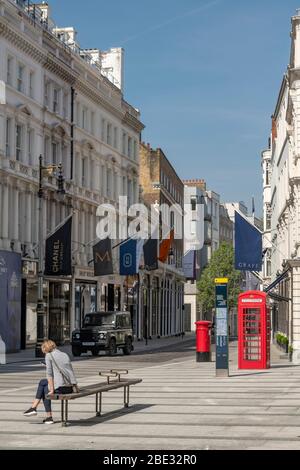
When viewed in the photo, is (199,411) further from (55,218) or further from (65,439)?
(55,218)

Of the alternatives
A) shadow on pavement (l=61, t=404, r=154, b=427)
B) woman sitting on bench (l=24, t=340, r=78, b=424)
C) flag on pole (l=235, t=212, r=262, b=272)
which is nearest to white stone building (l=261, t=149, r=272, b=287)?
flag on pole (l=235, t=212, r=262, b=272)

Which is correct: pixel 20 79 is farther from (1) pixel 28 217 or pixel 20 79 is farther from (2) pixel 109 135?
(2) pixel 109 135

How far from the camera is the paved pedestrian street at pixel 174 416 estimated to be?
561 inches

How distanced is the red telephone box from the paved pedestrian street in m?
2.63

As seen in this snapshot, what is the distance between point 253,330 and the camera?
1323 inches

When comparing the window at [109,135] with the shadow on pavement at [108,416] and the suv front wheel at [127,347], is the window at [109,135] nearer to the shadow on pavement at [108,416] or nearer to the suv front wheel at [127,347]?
the suv front wheel at [127,347]

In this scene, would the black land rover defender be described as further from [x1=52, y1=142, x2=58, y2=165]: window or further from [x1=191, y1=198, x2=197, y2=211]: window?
[x1=191, y1=198, x2=197, y2=211]: window

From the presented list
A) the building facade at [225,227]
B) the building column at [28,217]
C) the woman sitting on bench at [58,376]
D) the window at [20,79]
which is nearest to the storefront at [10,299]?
the building column at [28,217]

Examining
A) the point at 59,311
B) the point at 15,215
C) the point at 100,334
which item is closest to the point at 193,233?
the point at 59,311

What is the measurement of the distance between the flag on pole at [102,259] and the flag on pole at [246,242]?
42.5 feet

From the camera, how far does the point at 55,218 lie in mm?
56656

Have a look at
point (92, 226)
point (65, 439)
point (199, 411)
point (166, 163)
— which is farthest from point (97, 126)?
point (65, 439)

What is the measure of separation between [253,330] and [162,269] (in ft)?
176

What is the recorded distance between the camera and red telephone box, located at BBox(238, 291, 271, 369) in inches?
1299
